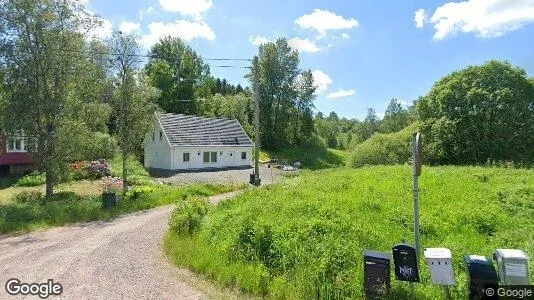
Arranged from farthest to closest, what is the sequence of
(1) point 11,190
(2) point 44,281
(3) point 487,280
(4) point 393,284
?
(1) point 11,190 → (2) point 44,281 → (4) point 393,284 → (3) point 487,280

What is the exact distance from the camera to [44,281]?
8.08 m

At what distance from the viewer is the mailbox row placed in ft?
19.1

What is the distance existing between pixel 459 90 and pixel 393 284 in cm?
3035

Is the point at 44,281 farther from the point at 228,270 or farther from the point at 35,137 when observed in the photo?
the point at 35,137

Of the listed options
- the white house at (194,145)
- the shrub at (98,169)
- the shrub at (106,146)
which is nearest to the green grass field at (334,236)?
Result: the shrub at (106,146)

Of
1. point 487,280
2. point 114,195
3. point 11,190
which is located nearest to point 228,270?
point 487,280

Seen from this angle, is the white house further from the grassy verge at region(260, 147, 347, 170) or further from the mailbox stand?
the mailbox stand

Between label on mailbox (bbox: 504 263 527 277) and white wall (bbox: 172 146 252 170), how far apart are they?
33.7 meters

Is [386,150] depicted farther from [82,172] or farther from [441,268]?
[441,268]

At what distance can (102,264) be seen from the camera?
30.1 ft

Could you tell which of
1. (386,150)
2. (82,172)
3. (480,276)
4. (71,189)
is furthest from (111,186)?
(386,150)

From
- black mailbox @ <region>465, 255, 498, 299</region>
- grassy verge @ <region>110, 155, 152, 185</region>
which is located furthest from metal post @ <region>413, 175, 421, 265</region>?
grassy verge @ <region>110, 155, 152, 185</region>

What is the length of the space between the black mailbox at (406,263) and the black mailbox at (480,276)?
773 mm
